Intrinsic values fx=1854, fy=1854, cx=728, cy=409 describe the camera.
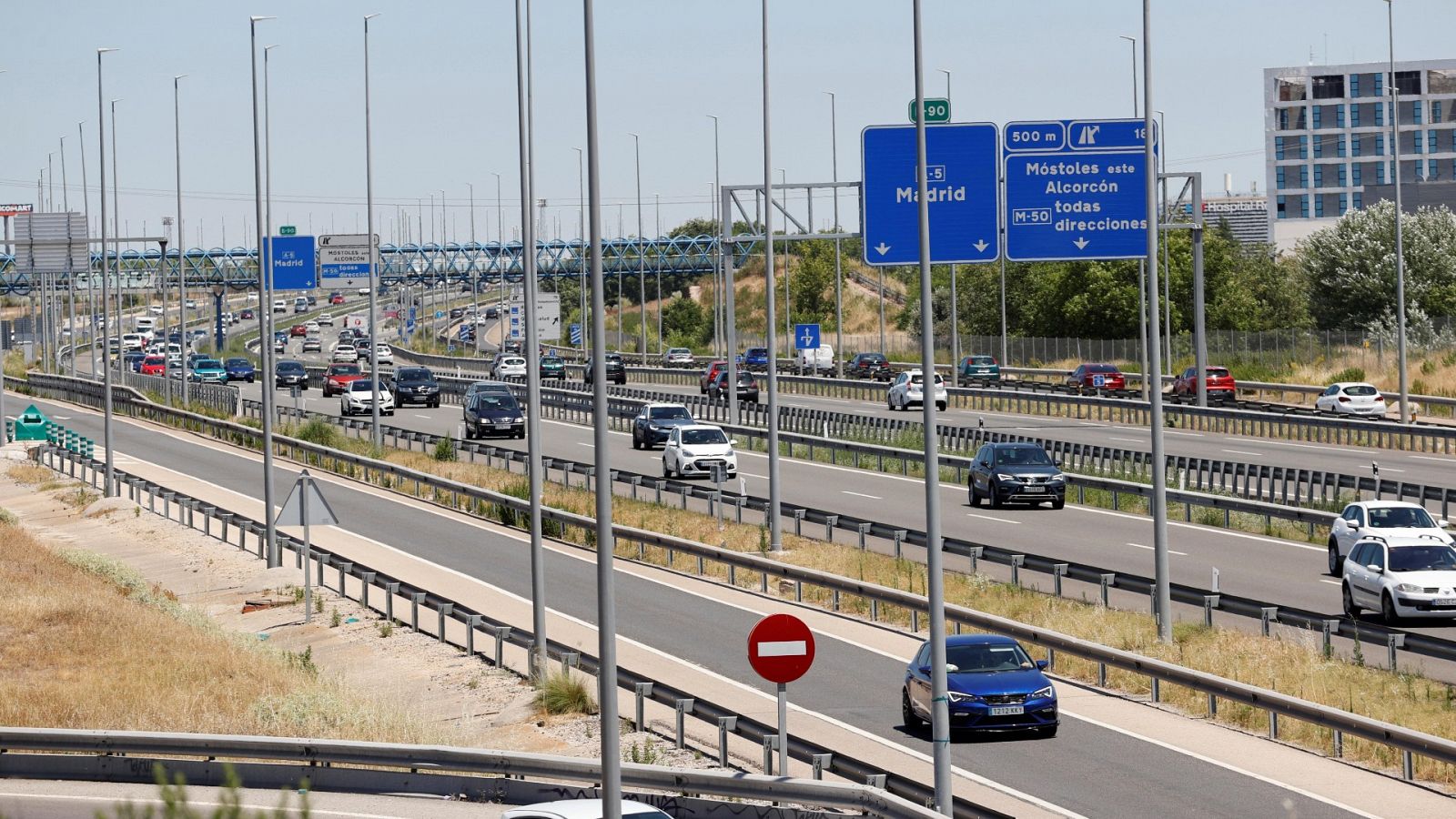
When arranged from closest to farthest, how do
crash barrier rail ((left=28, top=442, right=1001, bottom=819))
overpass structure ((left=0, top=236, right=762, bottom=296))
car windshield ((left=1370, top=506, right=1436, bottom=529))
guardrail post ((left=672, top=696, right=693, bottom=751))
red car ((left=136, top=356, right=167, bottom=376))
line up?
crash barrier rail ((left=28, top=442, right=1001, bottom=819)), guardrail post ((left=672, top=696, right=693, bottom=751)), car windshield ((left=1370, top=506, right=1436, bottom=529)), red car ((left=136, top=356, right=167, bottom=376)), overpass structure ((left=0, top=236, right=762, bottom=296))

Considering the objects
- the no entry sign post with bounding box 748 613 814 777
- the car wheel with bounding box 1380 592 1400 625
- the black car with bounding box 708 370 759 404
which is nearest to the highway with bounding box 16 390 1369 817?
the no entry sign post with bounding box 748 613 814 777

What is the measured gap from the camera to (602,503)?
12.8m

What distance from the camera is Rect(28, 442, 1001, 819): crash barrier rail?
17.0 metres

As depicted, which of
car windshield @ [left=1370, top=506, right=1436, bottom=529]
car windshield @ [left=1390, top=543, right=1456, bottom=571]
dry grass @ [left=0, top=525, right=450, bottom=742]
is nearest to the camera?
dry grass @ [left=0, top=525, right=450, bottom=742]

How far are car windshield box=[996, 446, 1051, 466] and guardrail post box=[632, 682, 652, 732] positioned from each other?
2312cm

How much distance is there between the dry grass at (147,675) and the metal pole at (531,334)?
248cm

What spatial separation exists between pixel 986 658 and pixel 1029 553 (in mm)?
14237

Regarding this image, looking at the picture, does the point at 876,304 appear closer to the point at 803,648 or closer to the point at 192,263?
the point at 192,263

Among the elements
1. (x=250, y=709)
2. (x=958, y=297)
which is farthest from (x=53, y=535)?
(x=958, y=297)

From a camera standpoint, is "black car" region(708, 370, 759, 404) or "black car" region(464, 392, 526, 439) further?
"black car" region(708, 370, 759, 404)

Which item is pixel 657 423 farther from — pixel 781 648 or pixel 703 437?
pixel 781 648

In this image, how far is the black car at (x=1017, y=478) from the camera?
42.4 m

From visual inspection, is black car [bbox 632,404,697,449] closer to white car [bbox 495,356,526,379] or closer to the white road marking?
the white road marking

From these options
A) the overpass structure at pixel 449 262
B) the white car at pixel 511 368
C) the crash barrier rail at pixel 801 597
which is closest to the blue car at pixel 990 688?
the crash barrier rail at pixel 801 597
